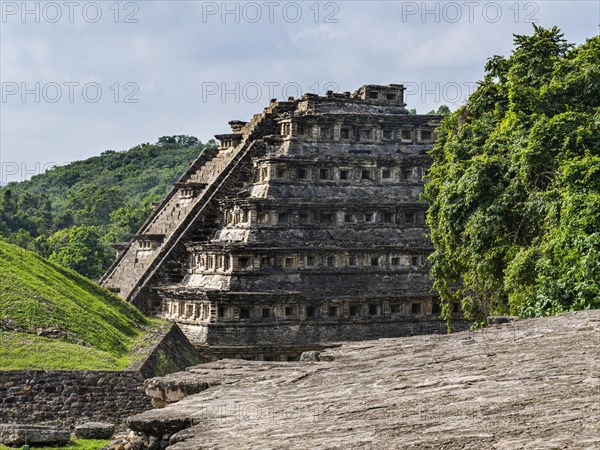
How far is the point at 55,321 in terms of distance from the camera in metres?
28.3

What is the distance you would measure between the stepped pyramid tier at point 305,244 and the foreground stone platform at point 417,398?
26.4m

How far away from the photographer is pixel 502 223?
29.0 m

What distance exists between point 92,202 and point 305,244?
59.3 metres

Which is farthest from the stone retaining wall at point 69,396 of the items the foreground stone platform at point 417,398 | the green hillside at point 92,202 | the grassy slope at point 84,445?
the green hillside at point 92,202

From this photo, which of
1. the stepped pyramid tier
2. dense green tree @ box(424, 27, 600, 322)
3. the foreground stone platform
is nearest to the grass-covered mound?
the stepped pyramid tier

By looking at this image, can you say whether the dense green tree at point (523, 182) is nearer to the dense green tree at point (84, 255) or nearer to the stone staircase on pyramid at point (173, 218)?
the stone staircase on pyramid at point (173, 218)

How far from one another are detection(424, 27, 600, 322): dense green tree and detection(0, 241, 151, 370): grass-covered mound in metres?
10.4

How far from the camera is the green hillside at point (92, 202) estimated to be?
66438 mm

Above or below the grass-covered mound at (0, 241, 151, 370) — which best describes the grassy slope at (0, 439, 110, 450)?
below

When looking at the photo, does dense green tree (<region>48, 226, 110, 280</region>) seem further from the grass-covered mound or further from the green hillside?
the grass-covered mound

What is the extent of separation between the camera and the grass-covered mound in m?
25.5

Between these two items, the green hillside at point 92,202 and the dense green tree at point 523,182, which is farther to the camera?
the green hillside at point 92,202

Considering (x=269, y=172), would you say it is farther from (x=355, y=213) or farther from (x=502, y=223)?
(x=502, y=223)

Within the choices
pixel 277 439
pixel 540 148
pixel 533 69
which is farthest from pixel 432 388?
pixel 533 69
